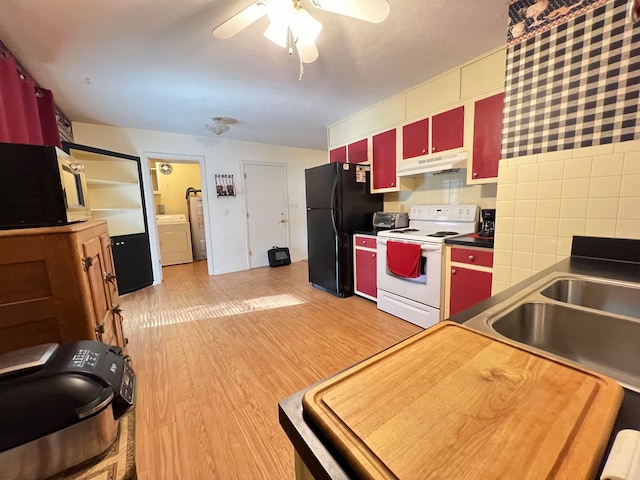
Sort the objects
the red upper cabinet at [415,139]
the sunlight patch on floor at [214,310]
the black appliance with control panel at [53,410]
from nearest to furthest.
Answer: the black appliance with control panel at [53,410], the red upper cabinet at [415,139], the sunlight patch on floor at [214,310]

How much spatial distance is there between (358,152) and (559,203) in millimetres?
2354

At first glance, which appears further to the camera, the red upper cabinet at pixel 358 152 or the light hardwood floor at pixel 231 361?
the red upper cabinet at pixel 358 152

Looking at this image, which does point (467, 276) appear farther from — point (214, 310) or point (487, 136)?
point (214, 310)

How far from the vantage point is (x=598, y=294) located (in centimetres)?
106

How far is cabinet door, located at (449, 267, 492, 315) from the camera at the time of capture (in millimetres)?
1997

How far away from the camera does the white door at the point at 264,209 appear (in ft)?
15.8

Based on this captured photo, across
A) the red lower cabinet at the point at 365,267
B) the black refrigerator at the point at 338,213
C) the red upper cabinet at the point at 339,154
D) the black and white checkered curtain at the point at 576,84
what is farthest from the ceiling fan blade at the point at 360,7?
the red upper cabinet at the point at 339,154

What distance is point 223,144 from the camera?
4.46m

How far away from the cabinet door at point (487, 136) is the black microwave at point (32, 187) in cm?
266

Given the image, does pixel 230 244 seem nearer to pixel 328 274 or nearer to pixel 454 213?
pixel 328 274

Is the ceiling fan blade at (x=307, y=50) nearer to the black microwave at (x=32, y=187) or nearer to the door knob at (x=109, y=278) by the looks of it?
the black microwave at (x=32, y=187)

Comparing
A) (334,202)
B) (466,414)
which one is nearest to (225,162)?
(334,202)

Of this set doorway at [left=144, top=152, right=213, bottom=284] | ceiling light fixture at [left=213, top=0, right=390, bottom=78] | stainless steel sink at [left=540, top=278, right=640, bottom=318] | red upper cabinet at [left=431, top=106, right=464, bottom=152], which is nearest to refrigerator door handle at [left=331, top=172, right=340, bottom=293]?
red upper cabinet at [left=431, top=106, right=464, bottom=152]

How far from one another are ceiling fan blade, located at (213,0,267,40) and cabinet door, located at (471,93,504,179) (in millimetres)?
1800
